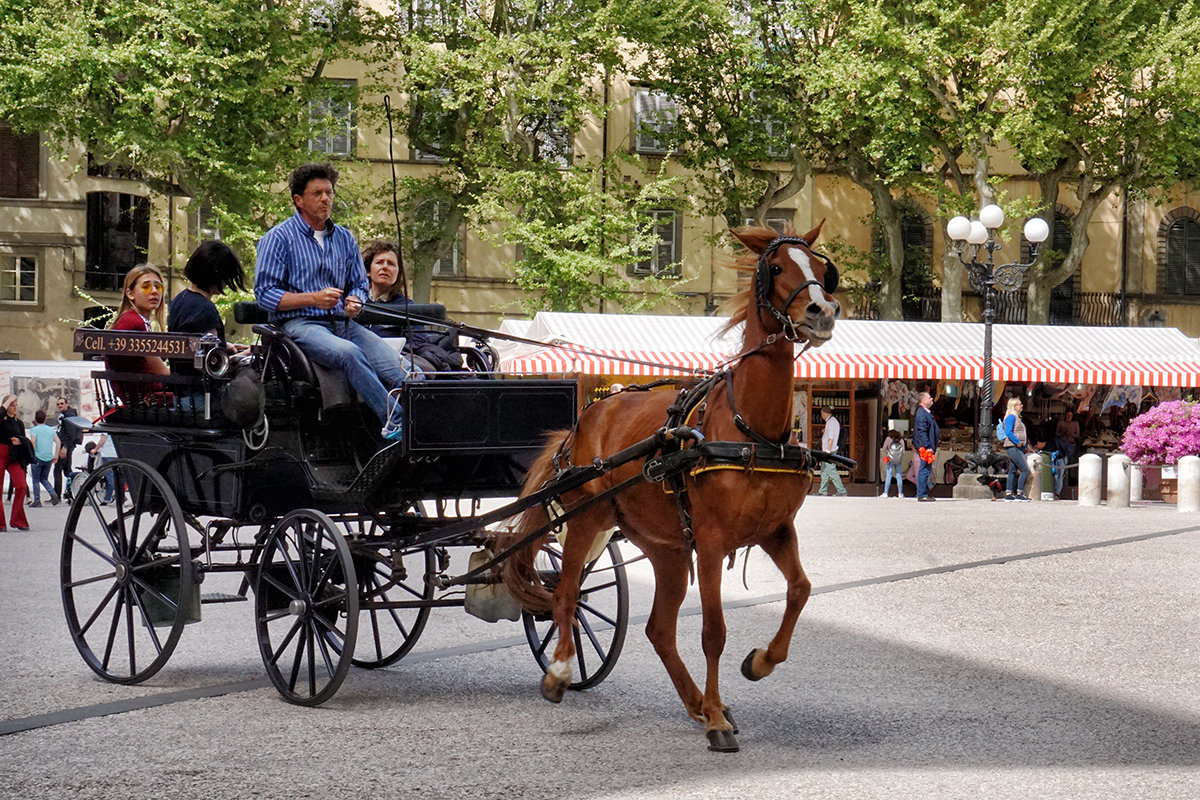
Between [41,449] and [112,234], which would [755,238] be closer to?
[41,449]

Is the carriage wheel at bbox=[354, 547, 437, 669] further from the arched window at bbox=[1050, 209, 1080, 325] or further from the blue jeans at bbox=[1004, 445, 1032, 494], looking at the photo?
the arched window at bbox=[1050, 209, 1080, 325]

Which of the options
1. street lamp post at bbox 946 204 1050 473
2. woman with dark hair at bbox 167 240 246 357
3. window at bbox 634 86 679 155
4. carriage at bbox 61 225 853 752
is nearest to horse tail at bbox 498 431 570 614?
carriage at bbox 61 225 853 752

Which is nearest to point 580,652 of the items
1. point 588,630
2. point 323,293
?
point 588,630

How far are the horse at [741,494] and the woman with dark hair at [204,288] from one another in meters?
2.53

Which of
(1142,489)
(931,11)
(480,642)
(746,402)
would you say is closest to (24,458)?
(480,642)

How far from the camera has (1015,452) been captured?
26.1 m

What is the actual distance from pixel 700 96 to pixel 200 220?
13744 mm

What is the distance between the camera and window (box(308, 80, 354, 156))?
3288 cm

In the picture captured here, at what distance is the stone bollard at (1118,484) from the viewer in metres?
23.9

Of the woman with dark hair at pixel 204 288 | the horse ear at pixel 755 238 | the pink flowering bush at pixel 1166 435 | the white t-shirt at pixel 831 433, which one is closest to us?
the horse ear at pixel 755 238

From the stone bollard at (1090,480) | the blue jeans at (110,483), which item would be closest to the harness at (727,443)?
the blue jeans at (110,483)

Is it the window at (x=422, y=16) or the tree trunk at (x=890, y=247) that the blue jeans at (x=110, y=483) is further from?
the tree trunk at (x=890, y=247)

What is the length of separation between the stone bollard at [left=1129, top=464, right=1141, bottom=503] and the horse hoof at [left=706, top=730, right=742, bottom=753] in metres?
20.6

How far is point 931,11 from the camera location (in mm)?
31812
